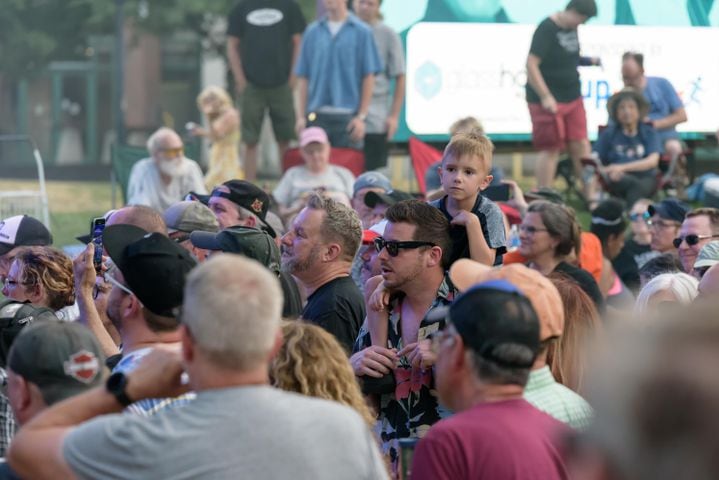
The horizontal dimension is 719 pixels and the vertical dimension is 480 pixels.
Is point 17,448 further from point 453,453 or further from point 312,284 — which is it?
point 312,284

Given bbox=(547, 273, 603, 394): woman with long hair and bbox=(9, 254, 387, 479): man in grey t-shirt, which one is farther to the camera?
bbox=(547, 273, 603, 394): woman with long hair

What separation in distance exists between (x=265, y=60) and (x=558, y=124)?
3463 mm

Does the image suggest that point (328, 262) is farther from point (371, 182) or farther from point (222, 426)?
point (371, 182)

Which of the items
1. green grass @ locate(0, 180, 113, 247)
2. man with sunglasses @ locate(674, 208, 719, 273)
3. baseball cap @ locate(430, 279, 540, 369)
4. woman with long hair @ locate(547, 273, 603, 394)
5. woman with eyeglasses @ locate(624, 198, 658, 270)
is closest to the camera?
baseball cap @ locate(430, 279, 540, 369)

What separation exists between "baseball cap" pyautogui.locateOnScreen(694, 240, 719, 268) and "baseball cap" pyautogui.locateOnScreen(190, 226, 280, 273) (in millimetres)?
2410

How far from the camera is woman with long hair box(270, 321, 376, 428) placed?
3.86 metres

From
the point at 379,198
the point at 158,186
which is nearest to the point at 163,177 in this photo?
the point at 158,186

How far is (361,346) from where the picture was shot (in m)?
5.34

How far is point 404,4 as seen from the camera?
13781 mm

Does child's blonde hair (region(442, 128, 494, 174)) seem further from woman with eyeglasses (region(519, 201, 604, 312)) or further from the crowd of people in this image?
woman with eyeglasses (region(519, 201, 604, 312))

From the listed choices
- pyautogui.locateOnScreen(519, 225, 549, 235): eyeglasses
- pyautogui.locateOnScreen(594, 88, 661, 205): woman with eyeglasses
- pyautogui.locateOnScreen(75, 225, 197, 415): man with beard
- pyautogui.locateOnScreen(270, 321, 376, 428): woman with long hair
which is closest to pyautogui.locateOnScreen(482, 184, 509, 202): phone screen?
pyautogui.locateOnScreen(519, 225, 549, 235): eyeglasses

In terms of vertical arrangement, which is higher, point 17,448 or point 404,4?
point 404,4

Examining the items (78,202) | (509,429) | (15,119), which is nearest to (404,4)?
(78,202)

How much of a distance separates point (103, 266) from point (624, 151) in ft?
30.0
